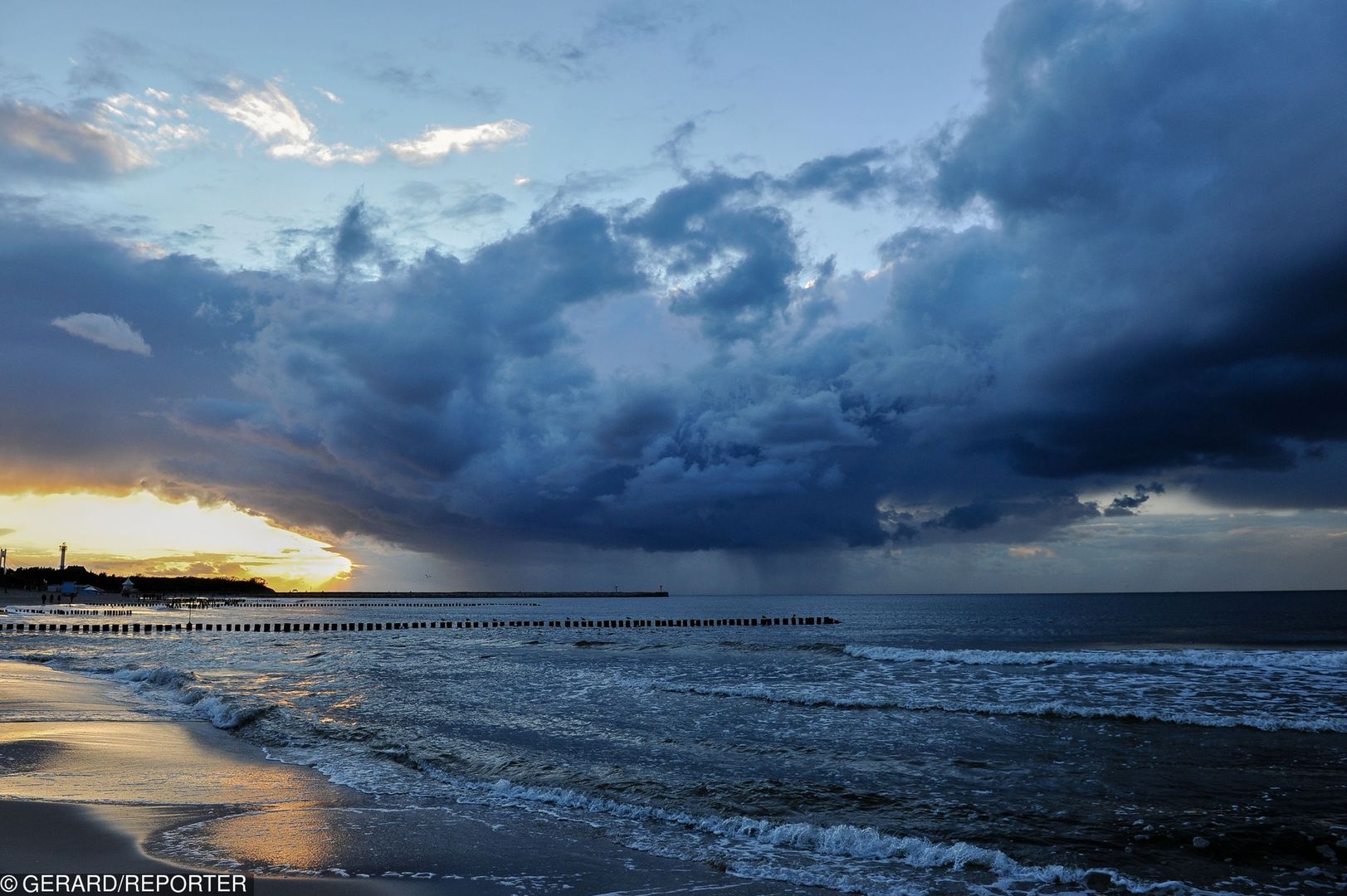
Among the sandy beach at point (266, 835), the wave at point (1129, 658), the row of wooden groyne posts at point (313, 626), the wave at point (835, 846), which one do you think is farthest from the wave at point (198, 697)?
the row of wooden groyne posts at point (313, 626)

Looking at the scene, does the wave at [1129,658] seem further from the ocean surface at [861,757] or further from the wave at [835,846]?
the wave at [835,846]

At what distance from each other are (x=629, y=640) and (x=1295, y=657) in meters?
44.8

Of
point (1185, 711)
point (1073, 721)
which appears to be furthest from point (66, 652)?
point (1185, 711)

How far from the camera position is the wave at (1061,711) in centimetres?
2172

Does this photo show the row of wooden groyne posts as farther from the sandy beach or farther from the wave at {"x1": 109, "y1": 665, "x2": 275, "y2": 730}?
the sandy beach

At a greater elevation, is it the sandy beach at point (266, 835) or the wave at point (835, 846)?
the sandy beach at point (266, 835)

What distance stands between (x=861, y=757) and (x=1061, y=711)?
31.8ft

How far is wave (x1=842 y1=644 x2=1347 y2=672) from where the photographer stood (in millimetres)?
37969

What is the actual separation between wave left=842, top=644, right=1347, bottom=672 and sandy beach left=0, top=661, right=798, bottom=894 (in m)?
33.9

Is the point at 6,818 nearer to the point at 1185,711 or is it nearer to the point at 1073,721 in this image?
the point at 1073,721

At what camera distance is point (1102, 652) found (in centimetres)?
4728

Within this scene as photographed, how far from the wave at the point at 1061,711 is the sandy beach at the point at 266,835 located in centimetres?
1565

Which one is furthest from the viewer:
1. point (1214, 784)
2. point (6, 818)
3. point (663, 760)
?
point (663, 760)

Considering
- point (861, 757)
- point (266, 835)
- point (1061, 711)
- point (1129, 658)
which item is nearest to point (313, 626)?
point (1129, 658)
